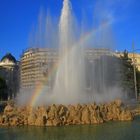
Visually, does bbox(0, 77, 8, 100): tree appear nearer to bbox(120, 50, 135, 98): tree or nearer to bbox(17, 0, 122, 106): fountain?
bbox(120, 50, 135, 98): tree

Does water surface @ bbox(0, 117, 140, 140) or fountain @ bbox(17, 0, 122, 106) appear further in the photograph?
fountain @ bbox(17, 0, 122, 106)

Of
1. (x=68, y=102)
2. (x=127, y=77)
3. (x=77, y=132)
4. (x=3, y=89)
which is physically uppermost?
(x=3, y=89)

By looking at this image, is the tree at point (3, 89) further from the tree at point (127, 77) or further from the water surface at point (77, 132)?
the water surface at point (77, 132)

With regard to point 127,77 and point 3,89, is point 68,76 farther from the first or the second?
point 3,89

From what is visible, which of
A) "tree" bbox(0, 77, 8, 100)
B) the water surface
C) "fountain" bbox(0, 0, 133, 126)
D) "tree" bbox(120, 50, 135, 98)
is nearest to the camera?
the water surface

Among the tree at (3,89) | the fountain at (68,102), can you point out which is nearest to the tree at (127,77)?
the fountain at (68,102)

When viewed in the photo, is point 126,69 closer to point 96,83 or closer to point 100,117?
point 96,83

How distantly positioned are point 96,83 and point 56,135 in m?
21.5

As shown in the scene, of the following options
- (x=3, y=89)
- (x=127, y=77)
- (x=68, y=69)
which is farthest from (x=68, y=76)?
(x=3, y=89)

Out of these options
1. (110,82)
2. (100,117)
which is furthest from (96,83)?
(100,117)

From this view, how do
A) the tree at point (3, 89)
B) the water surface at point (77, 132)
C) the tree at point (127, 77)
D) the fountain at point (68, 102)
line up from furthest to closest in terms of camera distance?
the tree at point (3, 89)
the tree at point (127, 77)
the fountain at point (68, 102)
the water surface at point (77, 132)

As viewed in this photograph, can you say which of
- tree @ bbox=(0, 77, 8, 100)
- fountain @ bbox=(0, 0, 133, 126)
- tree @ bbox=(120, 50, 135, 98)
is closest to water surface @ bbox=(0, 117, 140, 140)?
fountain @ bbox=(0, 0, 133, 126)

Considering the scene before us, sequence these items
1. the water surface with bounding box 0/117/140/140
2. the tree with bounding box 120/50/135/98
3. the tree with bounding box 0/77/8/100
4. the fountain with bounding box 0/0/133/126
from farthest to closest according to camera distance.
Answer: the tree with bounding box 0/77/8/100 → the tree with bounding box 120/50/135/98 → the fountain with bounding box 0/0/133/126 → the water surface with bounding box 0/117/140/140

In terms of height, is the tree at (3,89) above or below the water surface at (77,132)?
above
